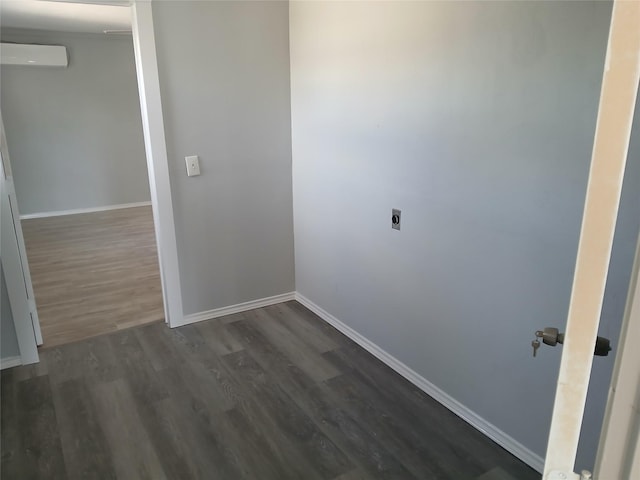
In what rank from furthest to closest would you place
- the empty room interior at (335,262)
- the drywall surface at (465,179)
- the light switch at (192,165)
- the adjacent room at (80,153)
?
1. the adjacent room at (80,153)
2. the light switch at (192,165)
3. the empty room interior at (335,262)
4. the drywall surface at (465,179)

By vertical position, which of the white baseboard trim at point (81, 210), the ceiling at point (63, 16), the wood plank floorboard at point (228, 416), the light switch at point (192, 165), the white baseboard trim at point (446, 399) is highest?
the ceiling at point (63, 16)

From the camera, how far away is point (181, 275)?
3092mm

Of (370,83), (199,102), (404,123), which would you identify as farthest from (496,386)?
(199,102)

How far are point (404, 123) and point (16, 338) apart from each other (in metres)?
2.49

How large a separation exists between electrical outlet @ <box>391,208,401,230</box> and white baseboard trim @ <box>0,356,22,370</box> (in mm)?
2304

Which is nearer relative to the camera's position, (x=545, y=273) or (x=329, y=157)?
(x=545, y=273)

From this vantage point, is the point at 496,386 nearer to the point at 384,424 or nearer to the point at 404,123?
the point at 384,424

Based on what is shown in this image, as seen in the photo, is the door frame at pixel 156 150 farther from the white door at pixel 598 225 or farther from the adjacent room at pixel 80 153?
the white door at pixel 598 225

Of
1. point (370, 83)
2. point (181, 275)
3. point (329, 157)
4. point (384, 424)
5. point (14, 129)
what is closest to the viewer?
point (384, 424)

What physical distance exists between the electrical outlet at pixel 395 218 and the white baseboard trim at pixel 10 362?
2.30m

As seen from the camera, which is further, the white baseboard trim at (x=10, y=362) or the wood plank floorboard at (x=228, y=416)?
the white baseboard trim at (x=10, y=362)

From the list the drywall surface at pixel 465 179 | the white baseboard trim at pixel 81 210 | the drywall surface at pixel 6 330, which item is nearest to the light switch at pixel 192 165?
the drywall surface at pixel 465 179

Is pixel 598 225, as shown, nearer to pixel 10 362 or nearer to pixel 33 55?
pixel 10 362

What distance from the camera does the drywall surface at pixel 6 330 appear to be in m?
2.54
